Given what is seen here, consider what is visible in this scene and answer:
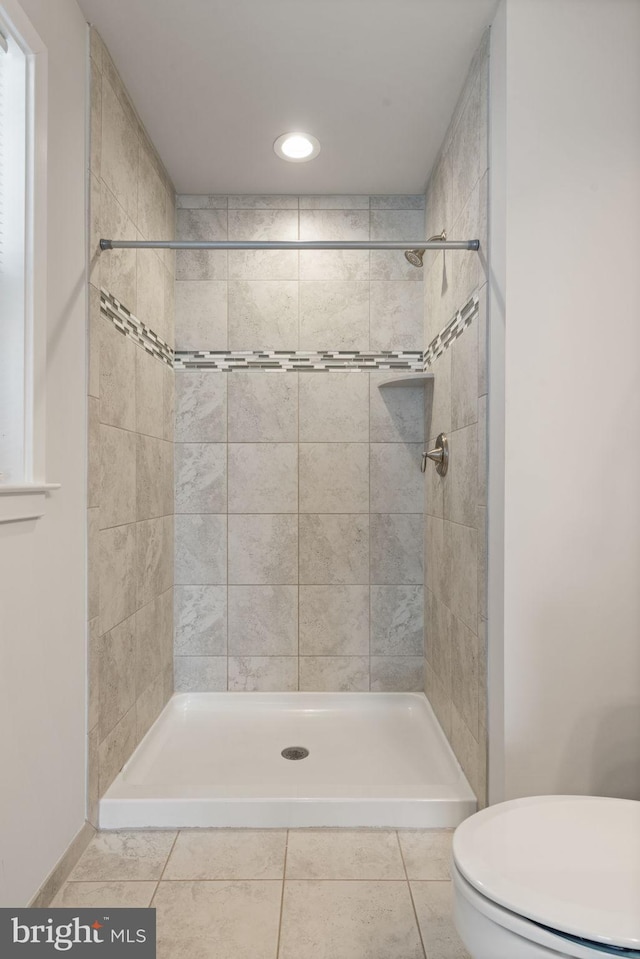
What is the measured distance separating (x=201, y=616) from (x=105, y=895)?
4.28ft

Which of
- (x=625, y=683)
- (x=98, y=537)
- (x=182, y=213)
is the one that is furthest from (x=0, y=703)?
(x=182, y=213)

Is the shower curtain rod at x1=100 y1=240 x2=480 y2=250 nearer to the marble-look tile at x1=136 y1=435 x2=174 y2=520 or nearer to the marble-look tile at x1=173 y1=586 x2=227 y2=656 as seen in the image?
the marble-look tile at x1=136 y1=435 x2=174 y2=520

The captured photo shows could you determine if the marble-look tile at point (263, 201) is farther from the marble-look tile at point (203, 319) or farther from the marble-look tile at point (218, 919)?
the marble-look tile at point (218, 919)

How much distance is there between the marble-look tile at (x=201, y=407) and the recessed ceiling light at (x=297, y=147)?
960 mm

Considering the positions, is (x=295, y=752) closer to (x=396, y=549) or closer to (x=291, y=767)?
(x=291, y=767)

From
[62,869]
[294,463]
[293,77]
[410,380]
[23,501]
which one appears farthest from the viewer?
[294,463]

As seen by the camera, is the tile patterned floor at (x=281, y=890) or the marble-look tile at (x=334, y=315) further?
the marble-look tile at (x=334, y=315)

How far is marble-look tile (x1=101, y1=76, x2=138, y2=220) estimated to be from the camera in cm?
184

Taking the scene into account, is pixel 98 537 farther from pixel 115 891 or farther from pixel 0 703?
pixel 115 891

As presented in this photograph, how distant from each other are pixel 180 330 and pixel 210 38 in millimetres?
1201

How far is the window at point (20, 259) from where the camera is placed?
53.1 inches

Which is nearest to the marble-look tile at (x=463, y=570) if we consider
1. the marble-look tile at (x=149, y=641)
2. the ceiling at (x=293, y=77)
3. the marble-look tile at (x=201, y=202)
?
the marble-look tile at (x=149, y=641)

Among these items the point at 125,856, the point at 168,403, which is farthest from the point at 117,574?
the point at 168,403

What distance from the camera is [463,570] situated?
1.96m
